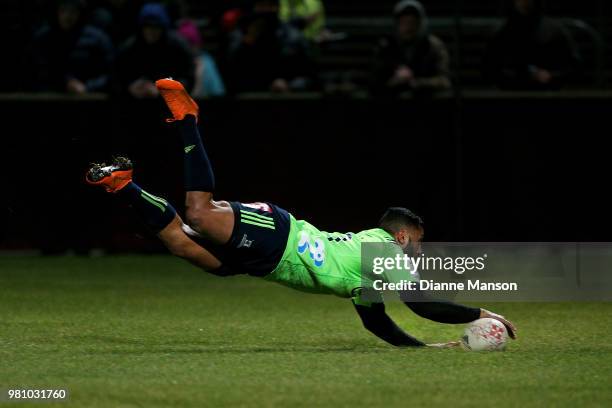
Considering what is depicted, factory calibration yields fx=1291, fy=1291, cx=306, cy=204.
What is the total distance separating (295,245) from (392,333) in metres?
0.93

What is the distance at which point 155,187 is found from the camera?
15.0 metres

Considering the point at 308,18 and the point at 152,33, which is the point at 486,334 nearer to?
the point at 152,33

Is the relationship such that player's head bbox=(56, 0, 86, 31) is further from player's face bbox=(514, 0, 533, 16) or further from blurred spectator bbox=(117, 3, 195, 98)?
player's face bbox=(514, 0, 533, 16)

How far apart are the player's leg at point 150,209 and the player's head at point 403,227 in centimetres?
126

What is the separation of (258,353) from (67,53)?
781 centimetres

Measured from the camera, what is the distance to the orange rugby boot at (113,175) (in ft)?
29.8

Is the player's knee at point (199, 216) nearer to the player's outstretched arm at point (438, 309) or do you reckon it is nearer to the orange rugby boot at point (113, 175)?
the orange rugby boot at point (113, 175)

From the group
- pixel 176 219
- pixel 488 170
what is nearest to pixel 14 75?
pixel 488 170

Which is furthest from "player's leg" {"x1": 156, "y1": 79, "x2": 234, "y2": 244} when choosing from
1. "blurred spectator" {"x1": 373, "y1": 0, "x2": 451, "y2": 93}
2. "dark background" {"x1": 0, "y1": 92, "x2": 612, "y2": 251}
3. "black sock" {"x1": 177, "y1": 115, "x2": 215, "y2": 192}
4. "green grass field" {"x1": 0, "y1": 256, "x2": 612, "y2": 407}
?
"blurred spectator" {"x1": 373, "y1": 0, "x2": 451, "y2": 93}

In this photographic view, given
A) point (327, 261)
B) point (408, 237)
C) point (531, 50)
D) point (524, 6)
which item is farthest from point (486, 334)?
point (524, 6)

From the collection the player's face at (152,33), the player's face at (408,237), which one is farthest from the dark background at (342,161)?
the player's face at (408,237)

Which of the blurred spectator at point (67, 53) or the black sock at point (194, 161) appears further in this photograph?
the blurred spectator at point (67, 53)

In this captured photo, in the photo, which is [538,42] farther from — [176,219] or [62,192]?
[176,219]

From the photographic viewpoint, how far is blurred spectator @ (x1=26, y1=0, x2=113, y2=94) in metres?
15.4
